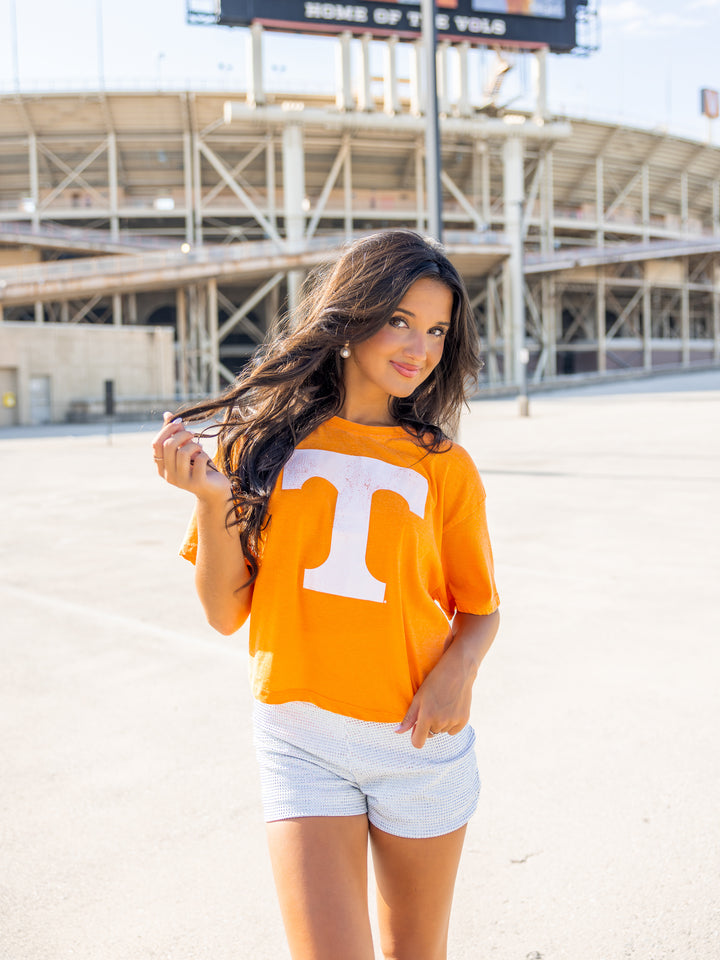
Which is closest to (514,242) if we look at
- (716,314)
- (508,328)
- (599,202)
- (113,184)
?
(508,328)

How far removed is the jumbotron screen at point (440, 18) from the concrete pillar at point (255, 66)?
1.63ft

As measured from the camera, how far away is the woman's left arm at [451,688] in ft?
5.06

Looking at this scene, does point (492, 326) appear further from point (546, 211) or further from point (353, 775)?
point (353, 775)

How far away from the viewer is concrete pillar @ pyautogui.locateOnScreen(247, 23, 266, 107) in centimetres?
3838

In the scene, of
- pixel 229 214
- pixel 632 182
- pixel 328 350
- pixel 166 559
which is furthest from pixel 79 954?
pixel 632 182

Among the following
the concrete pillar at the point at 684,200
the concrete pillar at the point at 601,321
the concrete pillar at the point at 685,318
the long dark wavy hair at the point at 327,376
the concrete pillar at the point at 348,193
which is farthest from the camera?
the concrete pillar at the point at 684,200

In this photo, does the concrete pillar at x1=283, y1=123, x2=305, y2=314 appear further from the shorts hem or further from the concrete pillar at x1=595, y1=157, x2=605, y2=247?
the shorts hem

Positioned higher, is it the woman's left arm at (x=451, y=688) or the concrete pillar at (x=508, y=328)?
the concrete pillar at (x=508, y=328)

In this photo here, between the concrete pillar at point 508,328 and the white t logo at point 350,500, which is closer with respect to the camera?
the white t logo at point 350,500

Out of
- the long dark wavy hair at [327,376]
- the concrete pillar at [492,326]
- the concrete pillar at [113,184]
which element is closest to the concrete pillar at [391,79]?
the concrete pillar at [492,326]

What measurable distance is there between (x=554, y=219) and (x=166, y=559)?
160ft

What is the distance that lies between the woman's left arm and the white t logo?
8.0 inches

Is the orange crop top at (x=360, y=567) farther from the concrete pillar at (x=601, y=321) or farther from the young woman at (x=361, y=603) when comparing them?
the concrete pillar at (x=601, y=321)

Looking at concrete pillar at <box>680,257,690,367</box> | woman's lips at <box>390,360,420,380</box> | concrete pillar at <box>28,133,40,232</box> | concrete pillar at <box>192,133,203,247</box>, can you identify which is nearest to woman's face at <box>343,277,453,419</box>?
woman's lips at <box>390,360,420,380</box>
